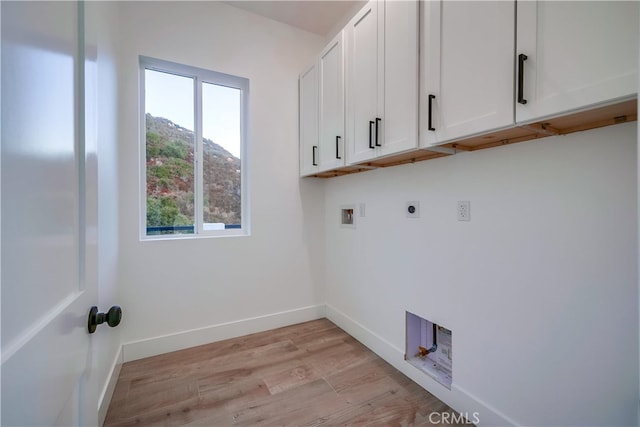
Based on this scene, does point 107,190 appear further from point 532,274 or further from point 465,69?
point 532,274

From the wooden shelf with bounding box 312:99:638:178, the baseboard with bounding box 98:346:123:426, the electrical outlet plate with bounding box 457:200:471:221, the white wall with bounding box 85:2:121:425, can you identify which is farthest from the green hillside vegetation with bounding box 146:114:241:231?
the electrical outlet plate with bounding box 457:200:471:221

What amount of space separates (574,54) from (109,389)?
9.14ft

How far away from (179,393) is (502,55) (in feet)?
8.31

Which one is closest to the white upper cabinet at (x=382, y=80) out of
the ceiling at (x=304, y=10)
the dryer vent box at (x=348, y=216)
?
the dryer vent box at (x=348, y=216)

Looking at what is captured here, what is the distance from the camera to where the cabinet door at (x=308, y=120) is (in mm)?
2502

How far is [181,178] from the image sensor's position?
2426 millimetres

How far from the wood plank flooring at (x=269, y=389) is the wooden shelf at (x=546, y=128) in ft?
4.94

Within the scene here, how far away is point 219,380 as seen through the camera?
1.91 meters

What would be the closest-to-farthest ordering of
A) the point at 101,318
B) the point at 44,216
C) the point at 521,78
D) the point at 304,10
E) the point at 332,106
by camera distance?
the point at 44,216, the point at 101,318, the point at 521,78, the point at 332,106, the point at 304,10

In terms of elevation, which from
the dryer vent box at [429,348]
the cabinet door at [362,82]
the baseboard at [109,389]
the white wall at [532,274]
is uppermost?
the cabinet door at [362,82]

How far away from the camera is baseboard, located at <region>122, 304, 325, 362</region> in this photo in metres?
2.17

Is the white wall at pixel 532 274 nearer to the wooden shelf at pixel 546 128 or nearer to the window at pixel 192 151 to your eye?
the wooden shelf at pixel 546 128

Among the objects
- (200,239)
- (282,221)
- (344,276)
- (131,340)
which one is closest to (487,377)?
(344,276)

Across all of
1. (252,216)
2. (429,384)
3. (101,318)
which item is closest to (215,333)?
(252,216)
